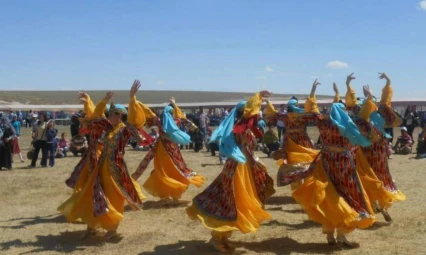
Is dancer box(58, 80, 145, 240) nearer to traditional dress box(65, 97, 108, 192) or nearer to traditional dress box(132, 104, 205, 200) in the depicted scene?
traditional dress box(65, 97, 108, 192)

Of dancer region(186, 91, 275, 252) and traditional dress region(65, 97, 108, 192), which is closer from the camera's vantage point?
dancer region(186, 91, 275, 252)

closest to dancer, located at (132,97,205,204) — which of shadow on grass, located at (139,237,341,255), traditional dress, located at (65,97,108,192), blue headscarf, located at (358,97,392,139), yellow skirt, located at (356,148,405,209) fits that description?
traditional dress, located at (65,97,108,192)

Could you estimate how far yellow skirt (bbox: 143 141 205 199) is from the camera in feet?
35.1

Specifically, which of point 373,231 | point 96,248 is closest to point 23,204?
point 96,248

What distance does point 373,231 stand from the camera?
8469 millimetres

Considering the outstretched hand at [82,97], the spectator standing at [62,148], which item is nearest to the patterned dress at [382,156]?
the outstretched hand at [82,97]

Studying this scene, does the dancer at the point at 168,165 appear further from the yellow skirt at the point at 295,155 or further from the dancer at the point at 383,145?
the dancer at the point at 383,145

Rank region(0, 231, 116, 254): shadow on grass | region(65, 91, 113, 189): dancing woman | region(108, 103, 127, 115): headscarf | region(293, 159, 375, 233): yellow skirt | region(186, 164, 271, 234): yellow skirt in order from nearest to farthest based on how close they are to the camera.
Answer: region(186, 164, 271, 234): yellow skirt, region(293, 159, 375, 233): yellow skirt, region(0, 231, 116, 254): shadow on grass, region(108, 103, 127, 115): headscarf, region(65, 91, 113, 189): dancing woman

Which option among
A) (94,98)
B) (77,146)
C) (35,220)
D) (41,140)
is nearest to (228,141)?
(35,220)

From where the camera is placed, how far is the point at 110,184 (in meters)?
8.27

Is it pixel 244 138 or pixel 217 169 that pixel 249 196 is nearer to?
pixel 244 138

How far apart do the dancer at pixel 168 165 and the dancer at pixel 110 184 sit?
2.01 metres

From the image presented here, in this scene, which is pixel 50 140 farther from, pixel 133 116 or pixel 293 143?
pixel 133 116

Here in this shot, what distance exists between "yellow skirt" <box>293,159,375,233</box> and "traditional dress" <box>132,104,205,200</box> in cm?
359
